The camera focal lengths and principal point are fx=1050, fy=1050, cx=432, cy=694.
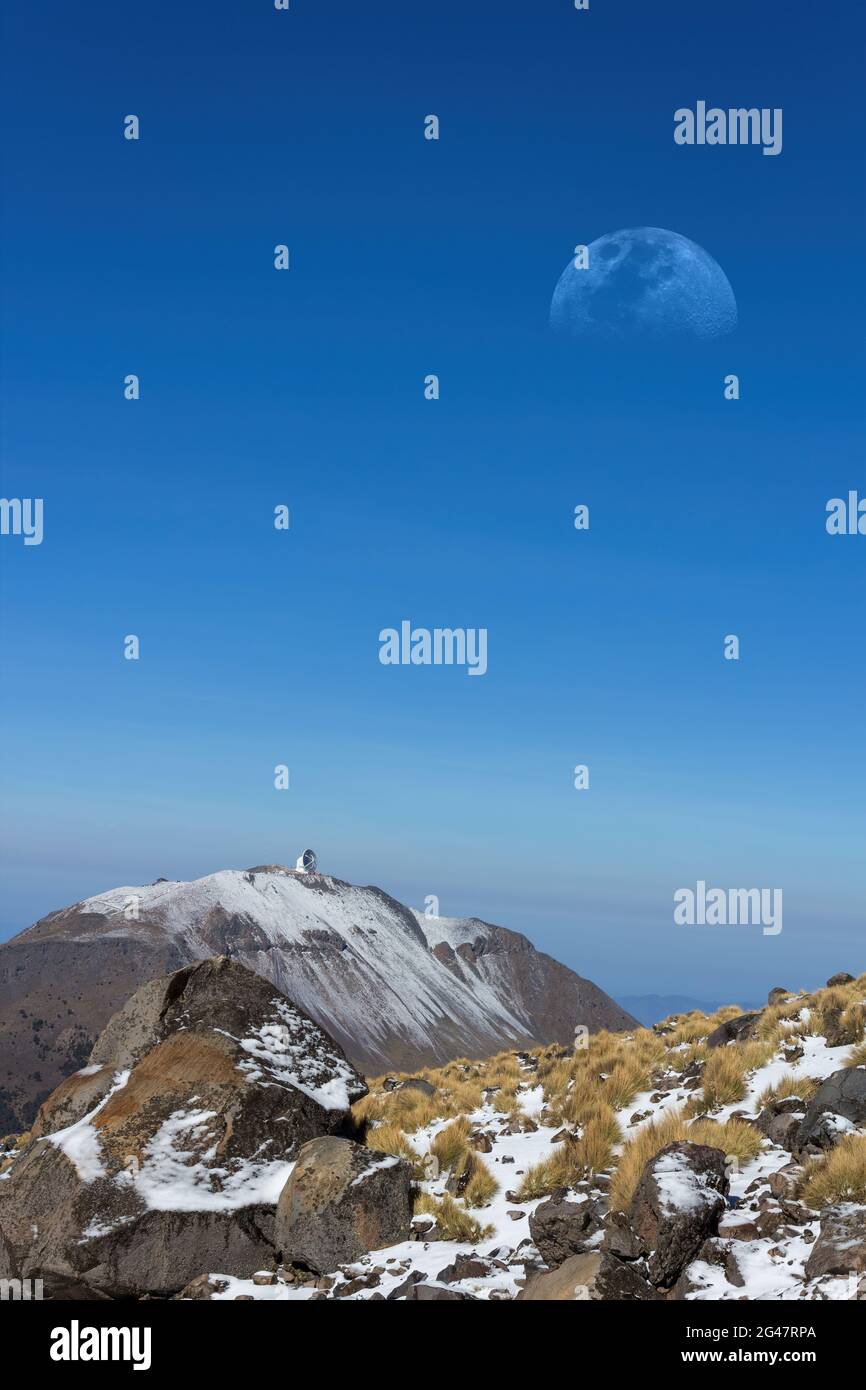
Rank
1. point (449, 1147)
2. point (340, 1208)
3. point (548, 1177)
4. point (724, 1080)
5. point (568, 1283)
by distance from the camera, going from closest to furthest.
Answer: point (568, 1283) → point (340, 1208) → point (548, 1177) → point (449, 1147) → point (724, 1080)

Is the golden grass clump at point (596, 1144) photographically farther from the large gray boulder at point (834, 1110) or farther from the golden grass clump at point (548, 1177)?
the large gray boulder at point (834, 1110)

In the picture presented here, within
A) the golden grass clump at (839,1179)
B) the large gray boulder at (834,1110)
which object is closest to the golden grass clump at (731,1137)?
the large gray boulder at (834,1110)

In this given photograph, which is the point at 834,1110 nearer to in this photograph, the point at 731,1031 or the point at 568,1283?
the point at 568,1283

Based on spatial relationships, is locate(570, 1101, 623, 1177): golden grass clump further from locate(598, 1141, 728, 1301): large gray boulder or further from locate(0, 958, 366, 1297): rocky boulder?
locate(0, 958, 366, 1297): rocky boulder

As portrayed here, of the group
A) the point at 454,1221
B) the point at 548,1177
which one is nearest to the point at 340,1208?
the point at 454,1221
